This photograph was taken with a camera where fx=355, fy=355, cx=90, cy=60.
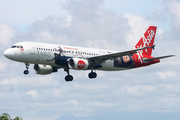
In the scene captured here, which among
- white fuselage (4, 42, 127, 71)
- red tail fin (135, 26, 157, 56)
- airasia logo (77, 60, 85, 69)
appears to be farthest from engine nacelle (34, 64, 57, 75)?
red tail fin (135, 26, 157, 56)

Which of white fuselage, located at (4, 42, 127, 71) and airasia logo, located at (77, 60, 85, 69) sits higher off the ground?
white fuselage, located at (4, 42, 127, 71)


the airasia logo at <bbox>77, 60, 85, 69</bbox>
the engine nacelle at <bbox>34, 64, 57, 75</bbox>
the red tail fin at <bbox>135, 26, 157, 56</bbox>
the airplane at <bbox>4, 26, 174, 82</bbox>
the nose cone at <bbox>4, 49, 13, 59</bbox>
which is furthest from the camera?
the red tail fin at <bbox>135, 26, 157, 56</bbox>

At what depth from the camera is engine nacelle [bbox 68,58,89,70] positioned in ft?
186

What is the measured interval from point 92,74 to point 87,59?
377cm

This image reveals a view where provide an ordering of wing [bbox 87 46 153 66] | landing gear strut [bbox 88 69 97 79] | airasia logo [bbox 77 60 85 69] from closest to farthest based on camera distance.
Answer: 1. airasia logo [bbox 77 60 85 69]
2. wing [bbox 87 46 153 66]
3. landing gear strut [bbox 88 69 97 79]

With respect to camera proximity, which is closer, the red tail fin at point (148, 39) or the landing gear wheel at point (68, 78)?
the landing gear wheel at point (68, 78)

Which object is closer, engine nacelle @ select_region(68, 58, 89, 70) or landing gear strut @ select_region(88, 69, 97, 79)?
engine nacelle @ select_region(68, 58, 89, 70)

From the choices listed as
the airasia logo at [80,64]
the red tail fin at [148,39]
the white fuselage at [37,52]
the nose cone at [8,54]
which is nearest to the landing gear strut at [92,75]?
the white fuselage at [37,52]

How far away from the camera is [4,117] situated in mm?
41062

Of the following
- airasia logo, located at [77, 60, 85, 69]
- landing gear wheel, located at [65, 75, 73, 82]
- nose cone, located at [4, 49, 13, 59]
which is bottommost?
landing gear wheel, located at [65, 75, 73, 82]

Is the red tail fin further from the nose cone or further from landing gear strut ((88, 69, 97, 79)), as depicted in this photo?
the nose cone

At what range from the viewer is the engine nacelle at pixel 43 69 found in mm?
62438

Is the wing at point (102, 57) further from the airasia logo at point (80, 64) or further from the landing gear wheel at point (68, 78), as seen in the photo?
the landing gear wheel at point (68, 78)

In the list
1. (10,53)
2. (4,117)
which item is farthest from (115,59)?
(4,117)
